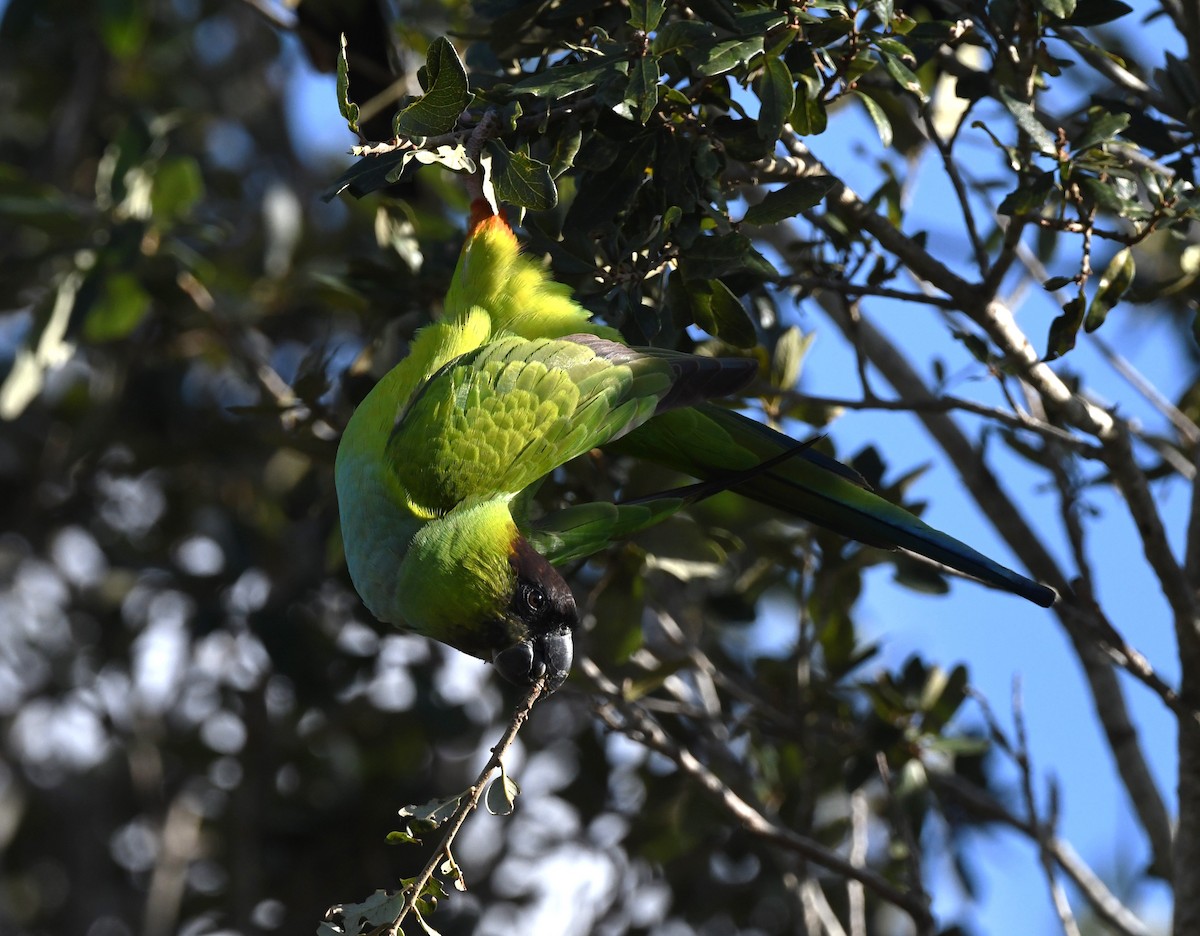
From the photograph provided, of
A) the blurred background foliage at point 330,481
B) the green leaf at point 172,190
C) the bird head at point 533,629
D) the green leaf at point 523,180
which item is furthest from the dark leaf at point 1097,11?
the green leaf at point 172,190

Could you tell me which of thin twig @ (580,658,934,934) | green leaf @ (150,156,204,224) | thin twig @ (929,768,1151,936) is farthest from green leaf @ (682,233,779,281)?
green leaf @ (150,156,204,224)

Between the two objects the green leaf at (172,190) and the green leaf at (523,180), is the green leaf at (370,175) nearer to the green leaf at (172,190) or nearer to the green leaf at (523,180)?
the green leaf at (523,180)

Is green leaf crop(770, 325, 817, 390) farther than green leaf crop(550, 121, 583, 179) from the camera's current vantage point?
Yes

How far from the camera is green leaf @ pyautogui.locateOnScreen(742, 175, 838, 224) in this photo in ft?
7.33

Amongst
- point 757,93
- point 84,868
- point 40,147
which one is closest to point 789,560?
point 757,93

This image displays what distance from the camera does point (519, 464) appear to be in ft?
8.34

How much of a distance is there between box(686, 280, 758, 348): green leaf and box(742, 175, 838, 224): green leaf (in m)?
0.14

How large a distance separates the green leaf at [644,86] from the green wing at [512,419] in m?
0.59

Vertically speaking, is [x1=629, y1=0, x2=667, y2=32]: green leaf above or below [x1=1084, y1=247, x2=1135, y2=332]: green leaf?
above

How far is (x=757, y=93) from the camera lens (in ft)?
6.97

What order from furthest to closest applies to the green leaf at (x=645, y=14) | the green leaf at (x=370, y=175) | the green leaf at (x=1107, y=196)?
the green leaf at (x=1107, y=196), the green leaf at (x=645, y=14), the green leaf at (x=370, y=175)

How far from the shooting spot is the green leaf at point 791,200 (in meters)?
2.23

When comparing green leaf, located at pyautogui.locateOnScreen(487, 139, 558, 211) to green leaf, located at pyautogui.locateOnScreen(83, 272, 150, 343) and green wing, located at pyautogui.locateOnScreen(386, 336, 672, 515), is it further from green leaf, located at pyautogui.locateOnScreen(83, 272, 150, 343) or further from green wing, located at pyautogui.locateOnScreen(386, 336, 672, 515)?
green leaf, located at pyautogui.locateOnScreen(83, 272, 150, 343)

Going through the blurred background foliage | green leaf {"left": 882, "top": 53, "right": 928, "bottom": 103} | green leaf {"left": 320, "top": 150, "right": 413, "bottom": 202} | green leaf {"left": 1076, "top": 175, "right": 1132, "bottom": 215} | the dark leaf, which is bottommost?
the blurred background foliage
